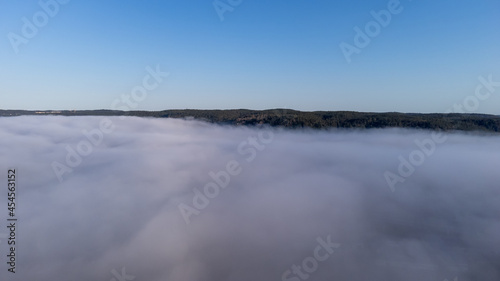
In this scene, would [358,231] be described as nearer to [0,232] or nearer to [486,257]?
[486,257]

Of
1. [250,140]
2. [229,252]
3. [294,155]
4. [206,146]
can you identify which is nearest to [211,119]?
[206,146]

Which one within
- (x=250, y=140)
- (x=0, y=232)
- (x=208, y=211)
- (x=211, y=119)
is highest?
(x=211, y=119)

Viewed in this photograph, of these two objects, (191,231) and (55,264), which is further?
(191,231)

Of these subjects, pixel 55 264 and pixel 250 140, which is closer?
pixel 55 264

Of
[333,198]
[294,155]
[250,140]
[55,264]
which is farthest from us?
[250,140]

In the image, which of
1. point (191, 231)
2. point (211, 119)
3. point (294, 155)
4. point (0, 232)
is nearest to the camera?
point (0, 232)

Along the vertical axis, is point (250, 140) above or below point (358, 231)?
above

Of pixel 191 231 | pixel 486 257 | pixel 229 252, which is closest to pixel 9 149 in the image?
pixel 191 231

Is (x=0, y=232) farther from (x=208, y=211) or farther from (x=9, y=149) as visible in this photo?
(x=9, y=149)

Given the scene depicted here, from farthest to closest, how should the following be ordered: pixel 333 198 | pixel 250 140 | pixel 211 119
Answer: pixel 211 119 < pixel 250 140 < pixel 333 198
